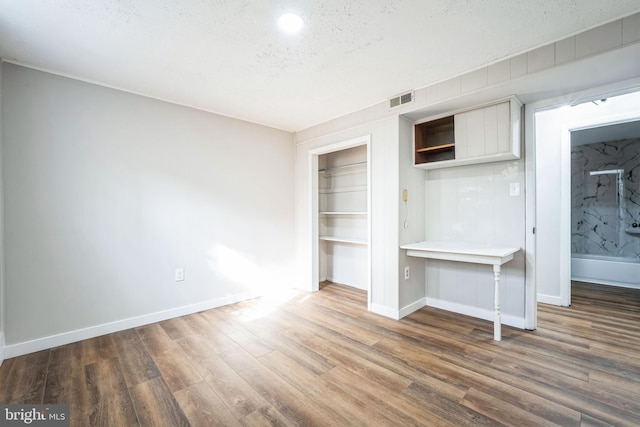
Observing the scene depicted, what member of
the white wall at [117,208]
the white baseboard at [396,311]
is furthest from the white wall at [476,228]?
the white wall at [117,208]

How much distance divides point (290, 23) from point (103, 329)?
10.1ft

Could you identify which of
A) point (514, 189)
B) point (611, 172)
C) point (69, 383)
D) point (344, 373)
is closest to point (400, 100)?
point (514, 189)

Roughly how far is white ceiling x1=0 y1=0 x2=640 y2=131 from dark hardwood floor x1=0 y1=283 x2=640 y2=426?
237 centimetres

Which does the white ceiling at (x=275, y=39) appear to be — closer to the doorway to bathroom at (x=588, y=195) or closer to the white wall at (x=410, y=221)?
the white wall at (x=410, y=221)

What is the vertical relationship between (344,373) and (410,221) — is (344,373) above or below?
below

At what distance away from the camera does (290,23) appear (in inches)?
70.1

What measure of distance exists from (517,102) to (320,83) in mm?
1841

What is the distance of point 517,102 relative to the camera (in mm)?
2545

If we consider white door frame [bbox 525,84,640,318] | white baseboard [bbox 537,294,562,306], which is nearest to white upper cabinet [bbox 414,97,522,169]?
white door frame [bbox 525,84,640,318]

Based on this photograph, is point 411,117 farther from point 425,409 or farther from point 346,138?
point 425,409

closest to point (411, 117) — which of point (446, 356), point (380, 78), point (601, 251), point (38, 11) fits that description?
point (380, 78)

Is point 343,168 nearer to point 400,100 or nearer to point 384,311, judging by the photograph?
point 400,100

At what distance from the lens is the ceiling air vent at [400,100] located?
2797 millimetres

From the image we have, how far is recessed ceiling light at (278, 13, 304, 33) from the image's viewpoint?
Result: 1.71 metres
